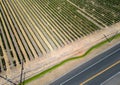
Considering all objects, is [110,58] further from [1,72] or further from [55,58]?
[1,72]

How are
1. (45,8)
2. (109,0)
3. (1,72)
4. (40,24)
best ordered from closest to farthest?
1. (1,72)
2. (40,24)
3. (45,8)
4. (109,0)

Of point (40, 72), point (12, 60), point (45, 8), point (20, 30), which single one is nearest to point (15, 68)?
point (12, 60)

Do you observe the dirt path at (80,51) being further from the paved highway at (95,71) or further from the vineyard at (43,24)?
the vineyard at (43,24)

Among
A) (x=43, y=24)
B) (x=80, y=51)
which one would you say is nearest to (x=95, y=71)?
(x=80, y=51)

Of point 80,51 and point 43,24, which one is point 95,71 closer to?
point 80,51

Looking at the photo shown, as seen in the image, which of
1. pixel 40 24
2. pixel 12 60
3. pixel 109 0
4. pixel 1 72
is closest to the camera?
pixel 1 72

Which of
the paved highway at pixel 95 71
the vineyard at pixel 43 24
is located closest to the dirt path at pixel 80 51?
the paved highway at pixel 95 71
